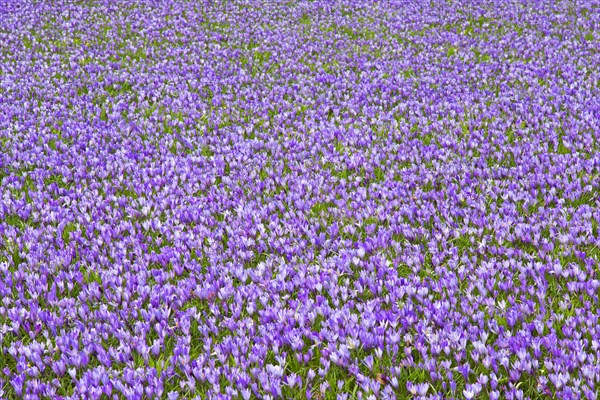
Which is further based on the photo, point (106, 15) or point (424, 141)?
point (106, 15)

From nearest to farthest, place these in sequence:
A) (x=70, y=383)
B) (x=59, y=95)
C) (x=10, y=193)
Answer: (x=70, y=383)
(x=10, y=193)
(x=59, y=95)

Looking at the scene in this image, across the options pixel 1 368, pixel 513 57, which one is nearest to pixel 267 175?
pixel 1 368

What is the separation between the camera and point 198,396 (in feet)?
13.0

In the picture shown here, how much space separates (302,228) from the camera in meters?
6.09

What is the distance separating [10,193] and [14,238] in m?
1.25

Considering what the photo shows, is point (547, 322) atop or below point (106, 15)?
atop

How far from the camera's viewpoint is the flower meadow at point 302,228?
4.22 m

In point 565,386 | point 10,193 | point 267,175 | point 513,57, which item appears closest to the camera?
point 565,386

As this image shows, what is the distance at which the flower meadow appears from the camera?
13.9 ft

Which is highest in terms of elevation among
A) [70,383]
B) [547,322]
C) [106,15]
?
[547,322]

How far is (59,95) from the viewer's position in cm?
1084

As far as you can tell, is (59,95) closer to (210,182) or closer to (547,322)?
(210,182)

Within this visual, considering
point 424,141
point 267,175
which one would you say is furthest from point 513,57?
point 267,175

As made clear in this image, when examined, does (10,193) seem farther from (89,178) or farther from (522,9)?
(522,9)
